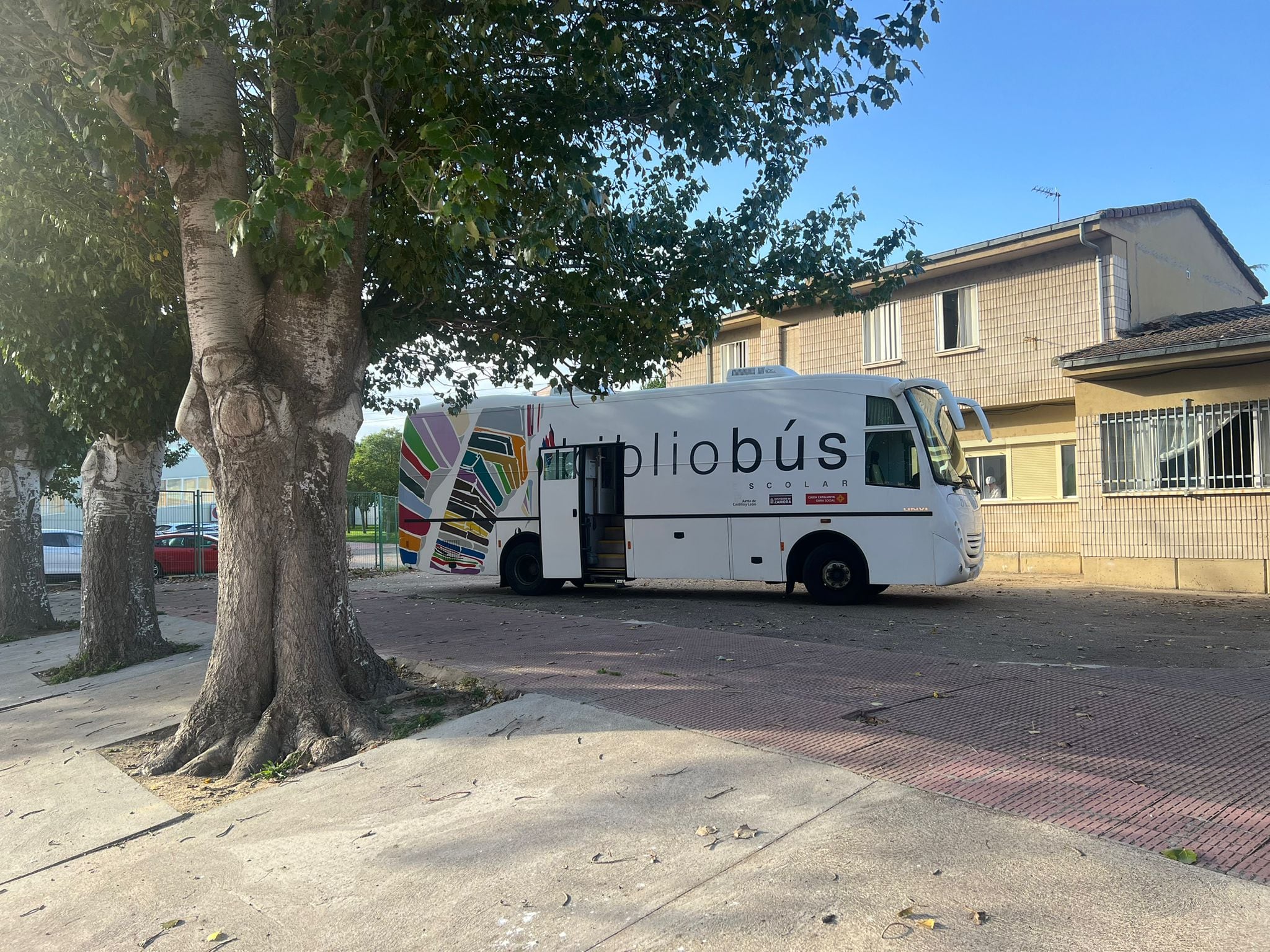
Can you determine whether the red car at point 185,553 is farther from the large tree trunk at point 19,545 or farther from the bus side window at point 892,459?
the bus side window at point 892,459

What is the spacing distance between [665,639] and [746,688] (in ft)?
8.34

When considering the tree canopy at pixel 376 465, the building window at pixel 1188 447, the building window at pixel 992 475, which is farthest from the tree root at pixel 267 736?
the tree canopy at pixel 376 465

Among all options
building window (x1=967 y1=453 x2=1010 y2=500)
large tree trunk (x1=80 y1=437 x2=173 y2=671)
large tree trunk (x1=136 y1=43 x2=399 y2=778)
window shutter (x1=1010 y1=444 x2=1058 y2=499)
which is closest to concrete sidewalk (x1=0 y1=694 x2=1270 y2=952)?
large tree trunk (x1=136 y1=43 x2=399 y2=778)

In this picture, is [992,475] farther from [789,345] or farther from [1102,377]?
[789,345]

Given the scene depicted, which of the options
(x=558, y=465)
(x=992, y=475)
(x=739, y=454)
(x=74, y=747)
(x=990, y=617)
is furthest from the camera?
(x=992, y=475)

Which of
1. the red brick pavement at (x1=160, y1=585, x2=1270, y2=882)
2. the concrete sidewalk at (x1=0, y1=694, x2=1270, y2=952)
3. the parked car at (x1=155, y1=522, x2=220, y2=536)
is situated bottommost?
the concrete sidewalk at (x1=0, y1=694, x2=1270, y2=952)

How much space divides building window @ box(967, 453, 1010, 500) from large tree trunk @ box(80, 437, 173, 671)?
48.7 ft

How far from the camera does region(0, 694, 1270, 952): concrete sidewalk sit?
3.51 meters

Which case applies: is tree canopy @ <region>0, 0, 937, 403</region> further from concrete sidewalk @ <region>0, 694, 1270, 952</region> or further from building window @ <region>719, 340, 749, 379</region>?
building window @ <region>719, 340, 749, 379</region>

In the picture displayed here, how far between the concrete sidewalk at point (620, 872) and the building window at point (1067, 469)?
14.7 m

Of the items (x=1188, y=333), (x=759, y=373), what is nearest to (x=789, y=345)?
(x=759, y=373)

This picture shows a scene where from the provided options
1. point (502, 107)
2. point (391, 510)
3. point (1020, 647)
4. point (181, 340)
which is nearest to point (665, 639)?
point (1020, 647)

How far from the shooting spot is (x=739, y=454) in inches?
556

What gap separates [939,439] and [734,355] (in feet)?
38.0
